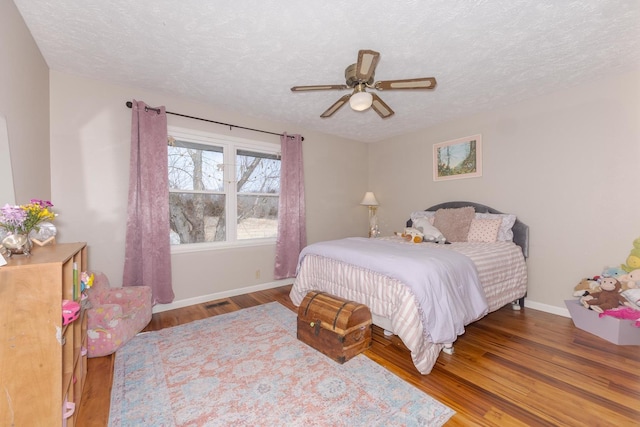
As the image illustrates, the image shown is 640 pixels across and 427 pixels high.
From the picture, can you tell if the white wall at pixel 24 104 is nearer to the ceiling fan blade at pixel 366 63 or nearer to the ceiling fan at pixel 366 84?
the ceiling fan at pixel 366 84

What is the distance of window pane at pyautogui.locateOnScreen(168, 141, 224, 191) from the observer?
3189 mm

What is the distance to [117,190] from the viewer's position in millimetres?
2797

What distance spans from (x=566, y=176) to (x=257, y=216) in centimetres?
379

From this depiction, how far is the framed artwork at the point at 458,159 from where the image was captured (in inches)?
142

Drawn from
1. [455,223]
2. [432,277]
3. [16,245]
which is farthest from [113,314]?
[455,223]

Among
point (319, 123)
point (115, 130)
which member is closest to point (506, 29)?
point (319, 123)

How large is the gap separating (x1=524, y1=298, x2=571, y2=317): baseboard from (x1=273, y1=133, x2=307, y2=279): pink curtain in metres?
2.99

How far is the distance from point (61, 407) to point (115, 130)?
2.58 meters

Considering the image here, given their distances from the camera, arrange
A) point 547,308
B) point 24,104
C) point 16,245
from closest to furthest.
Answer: point 16,245, point 24,104, point 547,308

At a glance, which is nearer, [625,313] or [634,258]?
[625,313]

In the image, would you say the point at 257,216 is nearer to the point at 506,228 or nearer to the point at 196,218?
the point at 196,218

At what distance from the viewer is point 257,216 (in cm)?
387

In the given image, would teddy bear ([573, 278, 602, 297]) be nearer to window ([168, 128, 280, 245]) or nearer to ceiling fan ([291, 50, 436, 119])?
ceiling fan ([291, 50, 436, 119])

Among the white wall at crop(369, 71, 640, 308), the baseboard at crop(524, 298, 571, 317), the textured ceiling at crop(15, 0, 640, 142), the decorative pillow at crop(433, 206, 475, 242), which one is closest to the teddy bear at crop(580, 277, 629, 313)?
the white wall at crop(369, 71, 640, 308)
